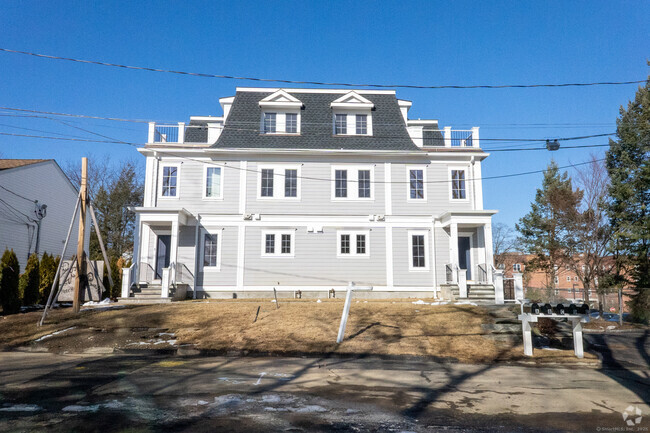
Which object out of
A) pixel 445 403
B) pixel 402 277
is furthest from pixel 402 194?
pixel 445 403

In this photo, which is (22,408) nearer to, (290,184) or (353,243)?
(353,243)

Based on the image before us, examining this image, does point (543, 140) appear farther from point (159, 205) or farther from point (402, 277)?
point (159, 205)

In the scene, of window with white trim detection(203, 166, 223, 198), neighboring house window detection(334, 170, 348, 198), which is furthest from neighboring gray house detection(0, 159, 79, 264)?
neighboring house window detection(334, 170, 348, 198)

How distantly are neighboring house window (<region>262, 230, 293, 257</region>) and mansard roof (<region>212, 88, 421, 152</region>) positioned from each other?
4080 mm

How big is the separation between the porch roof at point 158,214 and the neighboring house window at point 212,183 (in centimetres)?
179

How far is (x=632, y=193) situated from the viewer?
80.6 ft

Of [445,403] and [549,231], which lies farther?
[549,231]

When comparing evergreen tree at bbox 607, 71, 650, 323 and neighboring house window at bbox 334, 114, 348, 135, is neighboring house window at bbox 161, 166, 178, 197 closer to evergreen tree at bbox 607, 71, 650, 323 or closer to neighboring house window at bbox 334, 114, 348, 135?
neighboring house window at bbox 334, 114, 348, 135

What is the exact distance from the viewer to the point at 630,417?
592 cm

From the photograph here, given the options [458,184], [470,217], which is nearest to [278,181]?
[458,184]

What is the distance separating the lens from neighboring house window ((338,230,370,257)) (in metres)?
20.7

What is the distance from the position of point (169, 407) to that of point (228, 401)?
777 millimetres

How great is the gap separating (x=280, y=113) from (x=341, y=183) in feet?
15.7

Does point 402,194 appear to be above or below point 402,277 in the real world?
above
